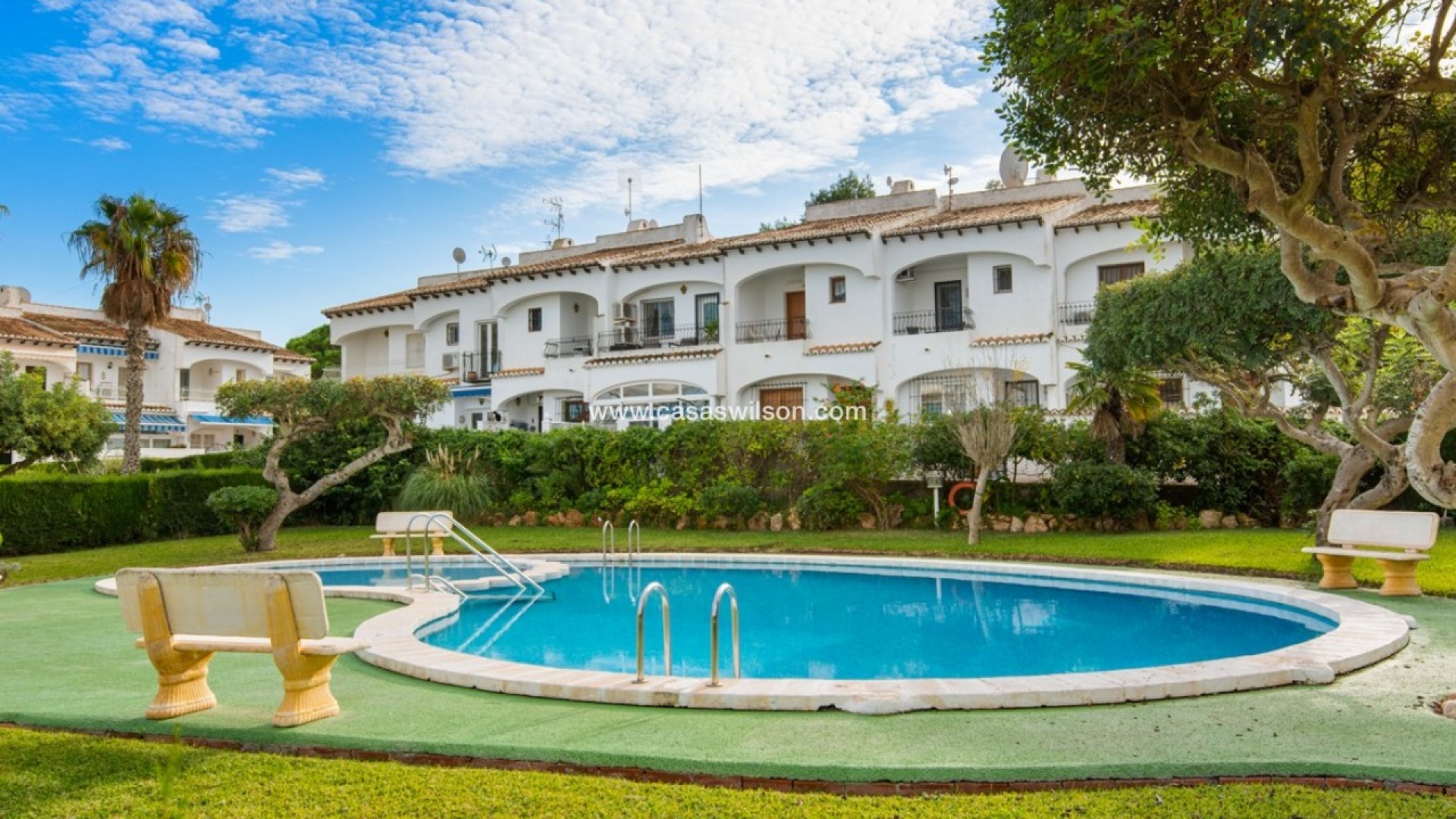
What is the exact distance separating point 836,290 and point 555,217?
1781 centimetres

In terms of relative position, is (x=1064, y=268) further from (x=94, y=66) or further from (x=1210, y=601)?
(x=94, y=66)

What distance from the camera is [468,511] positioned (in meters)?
24.5

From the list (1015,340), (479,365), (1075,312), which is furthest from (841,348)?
(479,365)

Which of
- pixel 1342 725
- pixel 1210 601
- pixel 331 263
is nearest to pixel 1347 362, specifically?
pixel 1210 601

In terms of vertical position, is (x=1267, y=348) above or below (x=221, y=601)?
above

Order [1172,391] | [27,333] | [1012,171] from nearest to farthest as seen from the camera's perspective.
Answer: [1172,391] < [1012,171] < [27,333]

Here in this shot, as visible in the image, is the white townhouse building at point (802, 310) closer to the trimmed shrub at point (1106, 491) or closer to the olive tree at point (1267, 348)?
the trimmed shrub at point (1106, 491)

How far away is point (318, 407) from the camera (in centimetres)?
1884

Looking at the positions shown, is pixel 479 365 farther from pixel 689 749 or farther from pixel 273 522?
pixel 689 749

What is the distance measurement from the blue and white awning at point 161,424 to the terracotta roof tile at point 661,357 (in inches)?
863

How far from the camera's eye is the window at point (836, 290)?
34875 millimetres

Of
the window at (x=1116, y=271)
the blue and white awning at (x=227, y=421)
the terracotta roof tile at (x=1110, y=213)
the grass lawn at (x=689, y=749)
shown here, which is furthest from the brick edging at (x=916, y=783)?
the blue and white awning at (x=227, y=421)

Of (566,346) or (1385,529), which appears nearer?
(1385,529)

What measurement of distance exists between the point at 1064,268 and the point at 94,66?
25.3m
